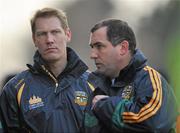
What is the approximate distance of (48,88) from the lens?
7621 millimetres

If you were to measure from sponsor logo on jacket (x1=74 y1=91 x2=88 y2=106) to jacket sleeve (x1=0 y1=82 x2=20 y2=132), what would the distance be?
567 millimetres

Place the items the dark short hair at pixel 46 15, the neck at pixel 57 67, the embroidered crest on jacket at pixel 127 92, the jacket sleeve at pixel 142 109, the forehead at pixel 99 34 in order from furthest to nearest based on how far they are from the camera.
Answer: the dark short hair at pixel 46 15, the neck at pixel 57 67, the forehead at pixel 99 34, the embroidered crest on jacket at pixel 127 92, the jacket sleeve at pixel 142 109

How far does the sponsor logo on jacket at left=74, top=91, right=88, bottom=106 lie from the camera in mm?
7582

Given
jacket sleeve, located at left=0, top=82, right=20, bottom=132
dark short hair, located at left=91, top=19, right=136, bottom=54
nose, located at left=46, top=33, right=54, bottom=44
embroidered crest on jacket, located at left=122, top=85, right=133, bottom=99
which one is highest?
dark short hair, located at left=91, top=19, right=136, bottom=54

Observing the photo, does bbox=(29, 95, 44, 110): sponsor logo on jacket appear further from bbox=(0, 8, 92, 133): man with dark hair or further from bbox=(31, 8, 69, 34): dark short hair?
bbox=(31, 8, 69, 34): dark short hair

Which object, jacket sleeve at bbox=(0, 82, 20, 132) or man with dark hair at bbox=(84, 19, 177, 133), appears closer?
man with dark hair at bbox=(84, 19, 177, 133)

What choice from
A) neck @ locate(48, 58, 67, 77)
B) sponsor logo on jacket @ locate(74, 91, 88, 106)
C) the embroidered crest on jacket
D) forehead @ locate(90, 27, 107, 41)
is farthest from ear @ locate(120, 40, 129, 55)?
neck @ locate(48, 58, 67, 77)

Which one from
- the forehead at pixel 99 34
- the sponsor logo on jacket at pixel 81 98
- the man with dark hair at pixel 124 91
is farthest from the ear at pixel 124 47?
the sponsor logo on jacket at pixel 81 98

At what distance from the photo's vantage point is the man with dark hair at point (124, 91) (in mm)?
6461

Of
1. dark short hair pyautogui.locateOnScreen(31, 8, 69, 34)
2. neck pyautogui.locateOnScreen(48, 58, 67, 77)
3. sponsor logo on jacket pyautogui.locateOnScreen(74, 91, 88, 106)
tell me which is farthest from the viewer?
dark short hair pyautogui.locateOnScreen(31, 8, 69, 34)

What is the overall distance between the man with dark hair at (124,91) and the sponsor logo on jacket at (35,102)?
0.58 meters

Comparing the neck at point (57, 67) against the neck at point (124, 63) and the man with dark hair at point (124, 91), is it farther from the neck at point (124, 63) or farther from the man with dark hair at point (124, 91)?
the neck at point (124, 63)

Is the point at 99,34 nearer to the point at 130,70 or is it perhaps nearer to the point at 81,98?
the point at 130,70

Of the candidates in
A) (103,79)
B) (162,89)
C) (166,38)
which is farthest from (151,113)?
(166,38)
